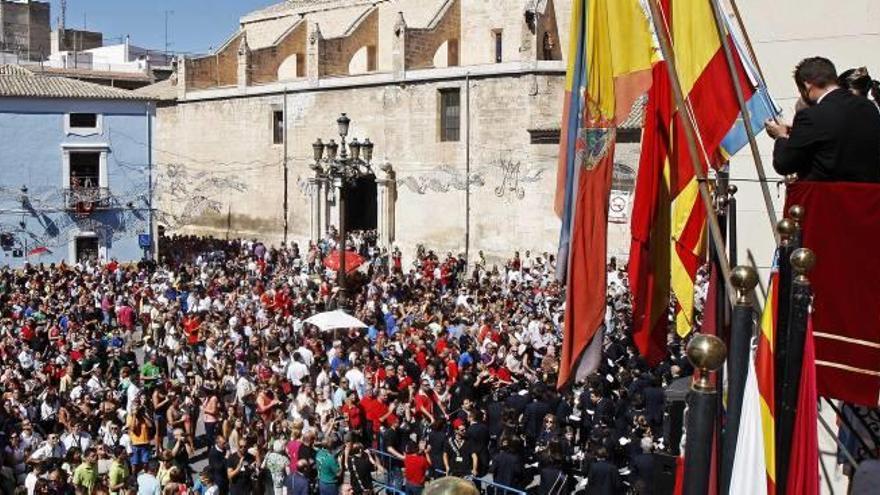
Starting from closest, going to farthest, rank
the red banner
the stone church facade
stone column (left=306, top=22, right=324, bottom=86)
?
the red banner → the stone church facade → stone column (left=306, top=22, right=324, bottom=86)

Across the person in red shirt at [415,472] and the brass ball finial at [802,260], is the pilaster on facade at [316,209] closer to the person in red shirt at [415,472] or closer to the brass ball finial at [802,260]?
the person in red shirt at [415,472]

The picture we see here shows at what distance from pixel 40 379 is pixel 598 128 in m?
12.0

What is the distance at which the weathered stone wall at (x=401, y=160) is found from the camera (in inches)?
1151

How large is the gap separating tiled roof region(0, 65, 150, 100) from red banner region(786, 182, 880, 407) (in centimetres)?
3008

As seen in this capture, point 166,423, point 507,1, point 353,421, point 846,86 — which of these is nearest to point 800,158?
point 846,86

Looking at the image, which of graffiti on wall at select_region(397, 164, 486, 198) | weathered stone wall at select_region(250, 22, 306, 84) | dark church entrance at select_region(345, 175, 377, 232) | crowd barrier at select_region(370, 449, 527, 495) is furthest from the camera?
weathered stone wall at select_region(250, 22, 306, 84)

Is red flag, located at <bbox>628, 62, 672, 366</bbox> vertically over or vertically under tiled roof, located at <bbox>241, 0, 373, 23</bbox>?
under

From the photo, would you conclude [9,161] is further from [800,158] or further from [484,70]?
[800,158]

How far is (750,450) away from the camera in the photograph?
4027 mm

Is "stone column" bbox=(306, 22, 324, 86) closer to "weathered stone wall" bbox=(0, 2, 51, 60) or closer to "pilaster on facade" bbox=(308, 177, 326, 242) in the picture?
"pilaster on facade" bbox=(308, 177, 326, 242)

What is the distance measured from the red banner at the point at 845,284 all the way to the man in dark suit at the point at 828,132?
143mm

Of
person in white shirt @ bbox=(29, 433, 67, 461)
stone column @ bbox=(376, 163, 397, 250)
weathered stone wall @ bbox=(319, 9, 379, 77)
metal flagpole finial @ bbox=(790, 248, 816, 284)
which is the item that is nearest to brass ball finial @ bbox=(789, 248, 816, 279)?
metal flagpole finial @ bbox=(790, 248, 816, 284)

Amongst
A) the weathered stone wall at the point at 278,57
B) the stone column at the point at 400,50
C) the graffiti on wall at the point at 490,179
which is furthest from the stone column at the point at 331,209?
the weathered stone wall at the point at 278,57

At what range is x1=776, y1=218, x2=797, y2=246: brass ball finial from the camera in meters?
4.28
